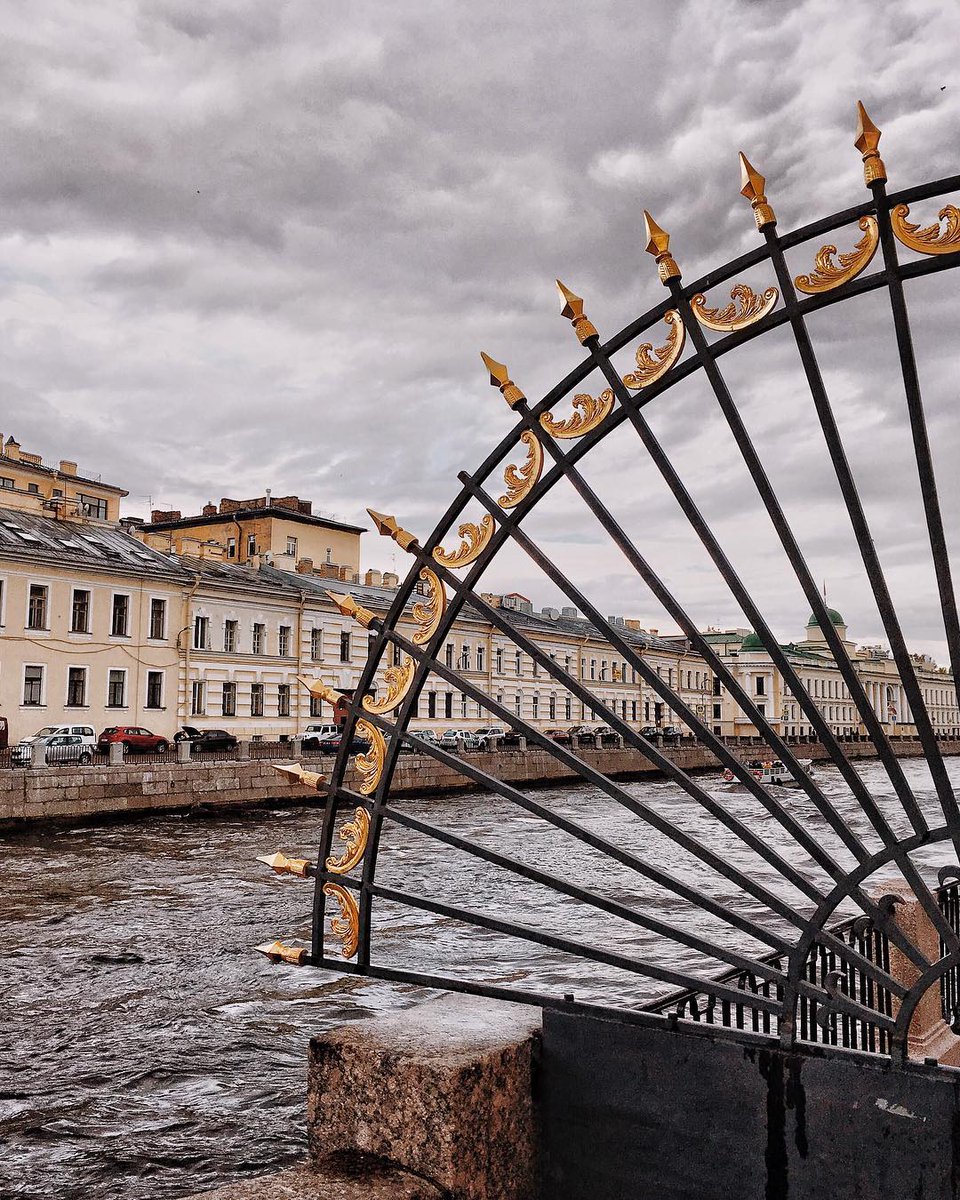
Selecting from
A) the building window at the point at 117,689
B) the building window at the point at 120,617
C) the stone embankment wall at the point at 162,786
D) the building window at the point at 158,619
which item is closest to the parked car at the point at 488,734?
the stone embankment wall at the point at 162,786

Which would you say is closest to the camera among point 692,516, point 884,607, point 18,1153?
point 884,607

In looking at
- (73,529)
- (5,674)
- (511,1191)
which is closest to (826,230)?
(511,1191)

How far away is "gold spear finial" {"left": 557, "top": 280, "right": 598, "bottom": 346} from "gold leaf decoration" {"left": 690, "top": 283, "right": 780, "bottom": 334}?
286 mm

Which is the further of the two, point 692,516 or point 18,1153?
point 18,1153

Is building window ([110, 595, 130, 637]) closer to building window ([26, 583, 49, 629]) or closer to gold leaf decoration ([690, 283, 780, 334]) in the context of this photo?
building window ([26, 583, 49, 629])

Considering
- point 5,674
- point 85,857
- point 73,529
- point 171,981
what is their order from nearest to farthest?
point 171,981
point 85,857
point 5,674
point 73,529

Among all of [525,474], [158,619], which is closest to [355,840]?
[525,474]

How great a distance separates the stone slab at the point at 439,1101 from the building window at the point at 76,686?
3136 centimetres

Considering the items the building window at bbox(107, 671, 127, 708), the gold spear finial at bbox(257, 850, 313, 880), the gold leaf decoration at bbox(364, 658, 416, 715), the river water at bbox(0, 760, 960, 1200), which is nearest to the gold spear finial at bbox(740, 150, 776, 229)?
the gold leaf decoration at bbox(364, 658, 416, 715)

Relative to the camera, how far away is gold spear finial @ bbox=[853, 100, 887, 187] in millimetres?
2281

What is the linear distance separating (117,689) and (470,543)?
32591 millimetres

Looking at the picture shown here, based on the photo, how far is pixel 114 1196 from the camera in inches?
202

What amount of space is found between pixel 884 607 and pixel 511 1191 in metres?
1.84

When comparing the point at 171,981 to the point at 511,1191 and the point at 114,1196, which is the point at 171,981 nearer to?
the point at 114,1196
